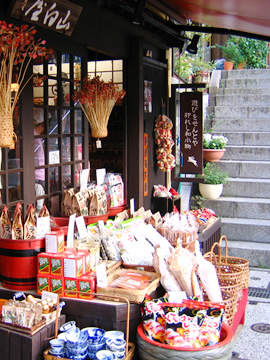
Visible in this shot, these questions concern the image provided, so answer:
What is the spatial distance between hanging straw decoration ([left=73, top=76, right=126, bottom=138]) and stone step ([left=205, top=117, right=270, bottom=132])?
6902mm

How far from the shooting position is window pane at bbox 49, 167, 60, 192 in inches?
219

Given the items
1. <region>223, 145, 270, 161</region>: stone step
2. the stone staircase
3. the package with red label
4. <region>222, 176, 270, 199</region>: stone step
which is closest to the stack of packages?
the package with red label

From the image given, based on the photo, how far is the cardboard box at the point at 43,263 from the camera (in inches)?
155

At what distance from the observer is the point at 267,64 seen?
18000 mm

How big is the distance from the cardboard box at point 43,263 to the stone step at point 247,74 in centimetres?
1219

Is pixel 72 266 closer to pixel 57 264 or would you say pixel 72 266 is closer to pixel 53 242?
pixel 57 264

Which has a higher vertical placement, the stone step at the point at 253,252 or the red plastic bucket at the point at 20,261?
the red plastic bucket at the point at 20,261

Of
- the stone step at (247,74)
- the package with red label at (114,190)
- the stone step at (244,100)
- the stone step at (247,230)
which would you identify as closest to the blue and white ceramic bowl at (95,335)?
the package with red label at (114,190)

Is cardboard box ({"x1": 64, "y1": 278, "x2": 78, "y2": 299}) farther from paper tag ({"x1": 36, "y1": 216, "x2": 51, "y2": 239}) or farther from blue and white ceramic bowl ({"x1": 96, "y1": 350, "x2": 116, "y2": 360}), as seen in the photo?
blue and white ceramic bowl ({"x1": 96, "y1": 350, "x2": 116, "y2": 360})

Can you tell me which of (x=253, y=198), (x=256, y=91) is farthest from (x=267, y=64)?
(x=253, y=198)

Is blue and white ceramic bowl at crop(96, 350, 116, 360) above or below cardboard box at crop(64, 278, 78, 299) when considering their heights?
below

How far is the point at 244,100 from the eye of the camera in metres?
13.1

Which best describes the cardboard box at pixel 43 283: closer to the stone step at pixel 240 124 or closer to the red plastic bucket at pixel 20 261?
the red plastic bucket at pixel 20 261

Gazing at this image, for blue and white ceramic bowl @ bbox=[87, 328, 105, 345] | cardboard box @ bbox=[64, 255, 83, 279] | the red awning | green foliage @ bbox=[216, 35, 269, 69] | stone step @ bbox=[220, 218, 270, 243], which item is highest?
green foliage @ bbox=[216, 35, 269, 69]
